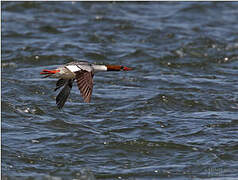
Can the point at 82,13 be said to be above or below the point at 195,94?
above

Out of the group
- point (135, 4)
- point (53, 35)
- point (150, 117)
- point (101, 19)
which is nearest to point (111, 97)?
point (150, 117)

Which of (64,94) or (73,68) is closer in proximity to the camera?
(73,68)

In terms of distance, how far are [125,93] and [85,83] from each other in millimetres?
3724

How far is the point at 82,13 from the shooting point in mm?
16391

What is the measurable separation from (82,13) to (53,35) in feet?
6.93

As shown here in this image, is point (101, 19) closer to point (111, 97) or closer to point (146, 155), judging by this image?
point (111, 97)

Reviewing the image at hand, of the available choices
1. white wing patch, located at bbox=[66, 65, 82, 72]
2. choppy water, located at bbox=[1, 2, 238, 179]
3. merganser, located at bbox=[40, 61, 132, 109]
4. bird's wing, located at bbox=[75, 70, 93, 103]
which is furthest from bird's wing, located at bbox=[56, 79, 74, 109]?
bird's wing, located at bbox=[75, 70, 93, 103]

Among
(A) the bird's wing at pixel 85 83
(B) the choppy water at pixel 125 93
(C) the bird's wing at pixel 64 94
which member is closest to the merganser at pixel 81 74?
(A) the bird's wing at pixel 85 83

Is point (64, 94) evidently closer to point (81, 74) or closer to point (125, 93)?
point (81, 74)

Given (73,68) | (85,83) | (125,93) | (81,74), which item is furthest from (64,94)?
(125,93)

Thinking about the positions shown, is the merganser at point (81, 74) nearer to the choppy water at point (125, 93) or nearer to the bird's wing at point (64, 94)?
the bird's wing at point (64, 94)

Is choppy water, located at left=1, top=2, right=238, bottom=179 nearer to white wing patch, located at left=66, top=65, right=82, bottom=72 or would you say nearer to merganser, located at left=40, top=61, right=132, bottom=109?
merganser, located at left=40, top=61, right=132, bottom=109

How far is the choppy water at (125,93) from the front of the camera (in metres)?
8.12

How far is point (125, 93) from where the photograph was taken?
432 inches
